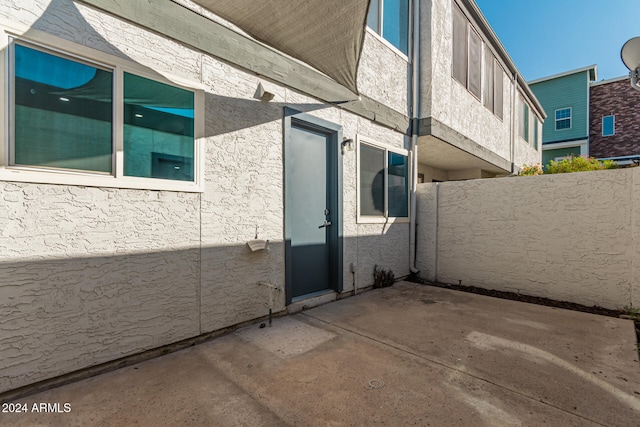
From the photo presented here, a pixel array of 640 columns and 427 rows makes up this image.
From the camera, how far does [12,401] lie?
2.11 metres

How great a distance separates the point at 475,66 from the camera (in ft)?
26.2

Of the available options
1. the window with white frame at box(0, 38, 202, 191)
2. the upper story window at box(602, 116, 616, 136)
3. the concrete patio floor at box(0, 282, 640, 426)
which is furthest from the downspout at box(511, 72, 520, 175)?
the window with white frame at box(0, 38, 202, 191)

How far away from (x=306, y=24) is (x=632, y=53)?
5.35 metres

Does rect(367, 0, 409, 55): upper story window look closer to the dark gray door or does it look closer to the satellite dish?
the dark gray door

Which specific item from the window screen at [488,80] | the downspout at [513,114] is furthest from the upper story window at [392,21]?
the downspout at [513,114]

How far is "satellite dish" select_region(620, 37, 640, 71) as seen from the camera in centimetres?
443

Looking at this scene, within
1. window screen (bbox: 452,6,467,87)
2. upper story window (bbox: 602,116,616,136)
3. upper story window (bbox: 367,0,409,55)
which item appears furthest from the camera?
upper story window (bbox: 602,116,616,136)

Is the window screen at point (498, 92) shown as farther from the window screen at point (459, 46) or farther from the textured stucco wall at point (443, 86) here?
the window screen at point (459, 46)

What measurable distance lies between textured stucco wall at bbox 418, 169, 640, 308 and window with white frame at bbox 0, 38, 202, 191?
5.14 meters

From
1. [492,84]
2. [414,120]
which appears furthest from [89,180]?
[492,84]

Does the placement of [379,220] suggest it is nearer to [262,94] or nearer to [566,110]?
[262,94]

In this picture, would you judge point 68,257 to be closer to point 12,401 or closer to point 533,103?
point 12,401

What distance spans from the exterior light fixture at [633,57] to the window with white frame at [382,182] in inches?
144

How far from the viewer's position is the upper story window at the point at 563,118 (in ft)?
58.1
